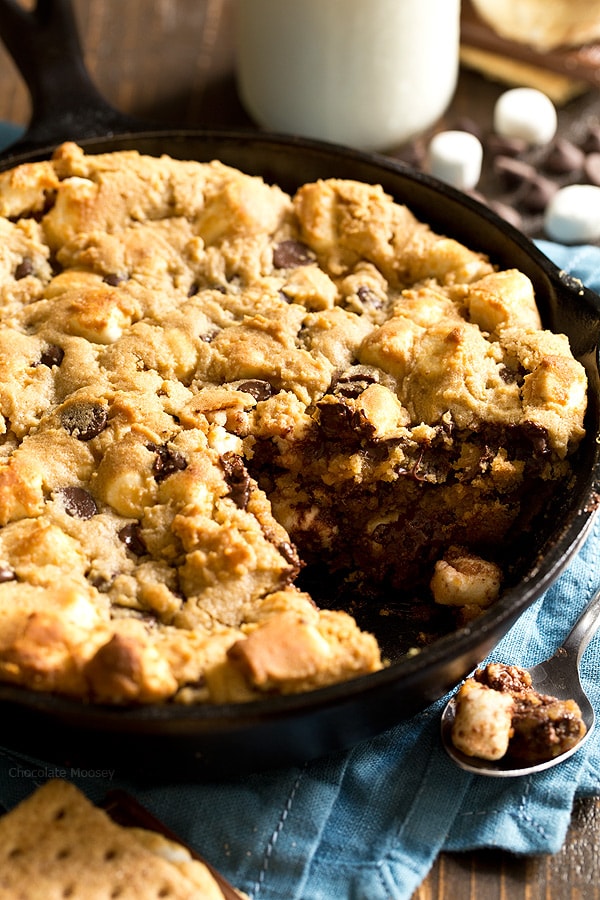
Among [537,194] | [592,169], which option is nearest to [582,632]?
[537,194]

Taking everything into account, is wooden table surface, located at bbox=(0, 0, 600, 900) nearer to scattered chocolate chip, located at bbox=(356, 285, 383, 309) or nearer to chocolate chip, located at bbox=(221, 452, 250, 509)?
scattered chocolate chip, located at bbox=(356, 285, 383, 309)

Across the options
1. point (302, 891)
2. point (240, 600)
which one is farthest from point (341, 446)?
point (302, 891)

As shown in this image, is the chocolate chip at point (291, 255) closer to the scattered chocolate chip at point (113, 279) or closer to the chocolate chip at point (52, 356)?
the scattered chocolate chip at point (113, 279)

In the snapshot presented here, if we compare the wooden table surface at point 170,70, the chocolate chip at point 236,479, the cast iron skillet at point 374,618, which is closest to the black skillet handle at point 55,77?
the cast iron skillet at point 374,618

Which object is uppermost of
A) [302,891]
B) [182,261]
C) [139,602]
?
[182,261]

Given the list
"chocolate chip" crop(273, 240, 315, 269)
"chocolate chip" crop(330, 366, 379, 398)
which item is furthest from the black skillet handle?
"chocolate chip" crop(330, 366, 379, 398)

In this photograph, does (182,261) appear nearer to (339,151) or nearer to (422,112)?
(339,151)

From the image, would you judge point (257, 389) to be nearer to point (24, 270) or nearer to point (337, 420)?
point (337, 420)
